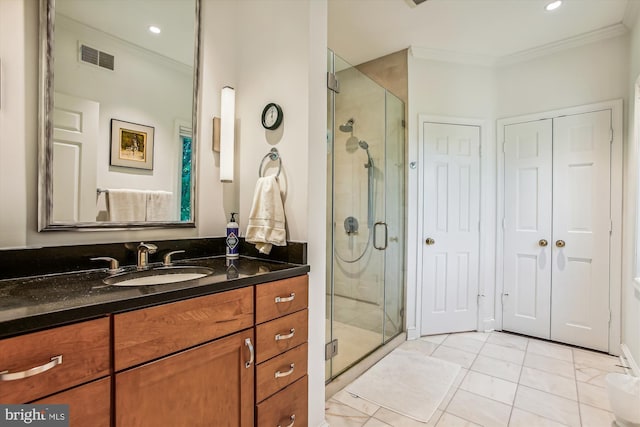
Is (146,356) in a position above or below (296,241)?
below

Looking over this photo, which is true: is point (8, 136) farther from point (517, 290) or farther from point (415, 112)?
point (517, 290)

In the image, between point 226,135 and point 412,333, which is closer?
point 226,135

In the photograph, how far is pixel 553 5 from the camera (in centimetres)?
217

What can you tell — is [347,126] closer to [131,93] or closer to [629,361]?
[131,93]

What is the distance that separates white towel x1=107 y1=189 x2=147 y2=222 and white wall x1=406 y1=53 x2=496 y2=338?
2207 millimetres

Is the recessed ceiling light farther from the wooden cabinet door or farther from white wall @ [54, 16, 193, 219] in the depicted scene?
the wooden cabinet door

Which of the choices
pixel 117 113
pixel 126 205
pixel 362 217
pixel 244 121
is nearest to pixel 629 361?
pixel 362 217

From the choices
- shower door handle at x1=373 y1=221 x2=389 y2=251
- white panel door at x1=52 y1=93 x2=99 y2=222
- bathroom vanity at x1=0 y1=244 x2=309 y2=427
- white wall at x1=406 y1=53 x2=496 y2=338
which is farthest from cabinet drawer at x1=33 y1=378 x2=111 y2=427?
white wall at x1=406 y1=53 x2=496 y2=338

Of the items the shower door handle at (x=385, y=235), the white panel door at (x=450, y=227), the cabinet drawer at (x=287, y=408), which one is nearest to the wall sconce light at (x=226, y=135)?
the cabinet drawer at (x=287, y=408)

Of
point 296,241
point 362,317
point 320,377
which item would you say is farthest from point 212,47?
point 362,317

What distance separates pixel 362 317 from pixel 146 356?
191 centimetres

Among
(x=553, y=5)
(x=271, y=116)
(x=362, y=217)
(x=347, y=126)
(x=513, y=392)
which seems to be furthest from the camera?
(x=362, y=217)

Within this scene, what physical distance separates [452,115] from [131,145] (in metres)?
2.73

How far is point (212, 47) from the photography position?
1.69 meters
